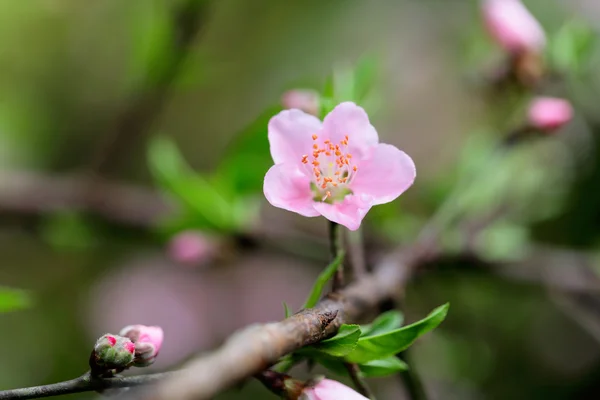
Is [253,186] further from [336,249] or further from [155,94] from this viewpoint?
[336,249]

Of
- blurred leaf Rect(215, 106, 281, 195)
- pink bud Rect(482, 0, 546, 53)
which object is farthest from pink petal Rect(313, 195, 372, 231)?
→ pink bud Rect(482, 0, 546, 53)

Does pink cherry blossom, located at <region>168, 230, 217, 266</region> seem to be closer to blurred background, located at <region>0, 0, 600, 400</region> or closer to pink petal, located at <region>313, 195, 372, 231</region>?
blurred background, located at <region>0, 0, 600, 400</region>

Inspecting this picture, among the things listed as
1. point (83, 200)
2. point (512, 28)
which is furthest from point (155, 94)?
point (512, 28)

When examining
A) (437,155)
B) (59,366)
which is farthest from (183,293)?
(437,155)

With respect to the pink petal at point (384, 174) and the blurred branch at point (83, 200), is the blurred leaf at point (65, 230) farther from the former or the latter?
the pink petal at point (384, 174)

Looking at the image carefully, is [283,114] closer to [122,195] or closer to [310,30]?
[122,195]

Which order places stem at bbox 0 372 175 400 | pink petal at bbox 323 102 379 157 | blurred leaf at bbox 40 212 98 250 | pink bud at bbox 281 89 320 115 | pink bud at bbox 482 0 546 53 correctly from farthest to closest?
blurred leaf at bbox 40 212 98 250
pink bud at bbox 482 0 546 53
pink bud at bbox 281 89 320 115
pink petal at bbox 323 102 379 157
stem at bbox 0 372 175 400

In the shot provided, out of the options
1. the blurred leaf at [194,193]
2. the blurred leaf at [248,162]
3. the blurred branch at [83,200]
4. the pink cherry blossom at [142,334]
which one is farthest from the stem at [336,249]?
the blurred branch at [83,200]
